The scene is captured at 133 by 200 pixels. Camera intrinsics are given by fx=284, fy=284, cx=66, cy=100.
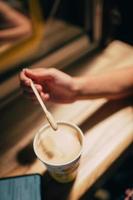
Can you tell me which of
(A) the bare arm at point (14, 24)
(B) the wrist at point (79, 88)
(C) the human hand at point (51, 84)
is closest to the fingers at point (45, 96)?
(C) the human hand at point (51, 84)

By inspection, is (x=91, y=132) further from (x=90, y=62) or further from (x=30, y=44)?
(x=30, y=44)

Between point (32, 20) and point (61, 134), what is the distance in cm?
82

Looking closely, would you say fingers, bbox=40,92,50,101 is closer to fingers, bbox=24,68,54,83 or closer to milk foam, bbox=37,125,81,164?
fingers, bbox=24,68,54,83

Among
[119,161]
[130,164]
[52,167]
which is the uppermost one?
[52,167]

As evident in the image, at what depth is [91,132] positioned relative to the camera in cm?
93

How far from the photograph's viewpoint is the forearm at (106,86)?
1023 millimetres

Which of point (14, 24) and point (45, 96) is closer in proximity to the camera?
point (45, 96)

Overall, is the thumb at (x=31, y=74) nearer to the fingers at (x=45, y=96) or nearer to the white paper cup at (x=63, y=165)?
the fingers at (x=45, y=96)

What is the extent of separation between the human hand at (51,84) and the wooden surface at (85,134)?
2.0 inches

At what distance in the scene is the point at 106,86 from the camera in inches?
40.6

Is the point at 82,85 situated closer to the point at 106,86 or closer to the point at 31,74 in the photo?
the point at 106,86

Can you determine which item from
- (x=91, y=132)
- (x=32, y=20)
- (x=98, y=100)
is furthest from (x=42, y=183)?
(x=32, y=20)

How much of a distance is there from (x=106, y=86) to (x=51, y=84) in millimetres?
→ 206

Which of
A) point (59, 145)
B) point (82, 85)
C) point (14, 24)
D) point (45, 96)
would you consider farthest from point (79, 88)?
point (14, 24)
